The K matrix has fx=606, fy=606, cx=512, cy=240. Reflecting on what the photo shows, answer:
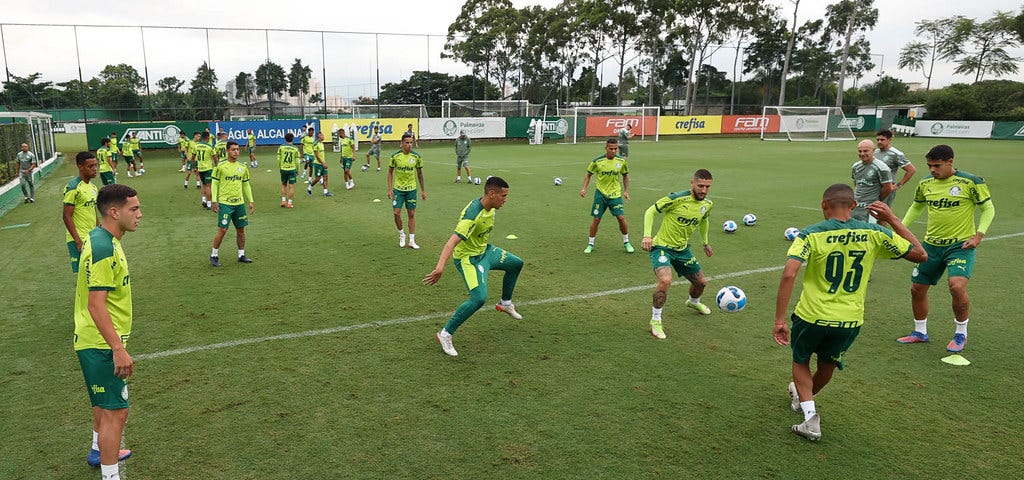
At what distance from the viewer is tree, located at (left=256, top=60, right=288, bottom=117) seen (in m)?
43.3

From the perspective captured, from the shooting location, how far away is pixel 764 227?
46.2ft

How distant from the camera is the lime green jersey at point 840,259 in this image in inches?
180

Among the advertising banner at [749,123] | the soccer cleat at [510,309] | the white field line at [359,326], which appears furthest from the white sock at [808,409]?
the advertising banner at [749,123]

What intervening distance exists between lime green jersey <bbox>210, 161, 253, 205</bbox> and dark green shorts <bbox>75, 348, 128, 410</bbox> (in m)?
7.12

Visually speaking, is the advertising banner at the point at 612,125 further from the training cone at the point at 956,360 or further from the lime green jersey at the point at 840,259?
the lime green jersey at the point at 840,259

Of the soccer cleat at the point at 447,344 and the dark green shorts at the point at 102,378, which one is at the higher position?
the dark green shorts at the point at 102,378

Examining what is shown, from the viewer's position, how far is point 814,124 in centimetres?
5041

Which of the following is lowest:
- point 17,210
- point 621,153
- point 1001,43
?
point 17,210

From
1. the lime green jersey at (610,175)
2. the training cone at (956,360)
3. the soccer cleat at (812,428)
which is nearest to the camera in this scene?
the soccer cleat at (812,428)

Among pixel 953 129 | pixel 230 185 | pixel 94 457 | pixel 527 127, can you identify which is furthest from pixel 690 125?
pixel 94 457

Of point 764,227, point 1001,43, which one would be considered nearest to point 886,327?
point 764,227

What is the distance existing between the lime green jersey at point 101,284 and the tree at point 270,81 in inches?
1677

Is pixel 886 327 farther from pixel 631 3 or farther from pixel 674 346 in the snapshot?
pixel 631 3

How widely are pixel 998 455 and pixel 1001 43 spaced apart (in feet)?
310
